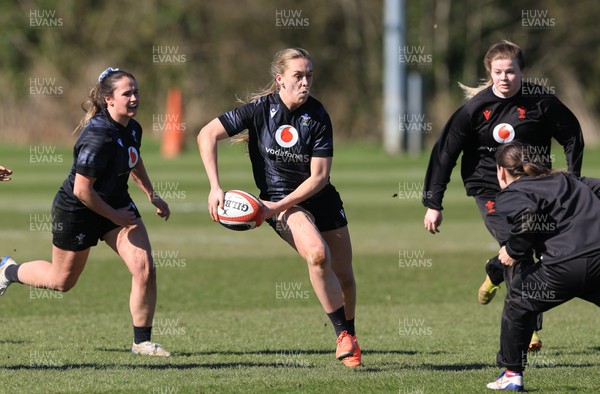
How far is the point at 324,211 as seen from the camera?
852 cm

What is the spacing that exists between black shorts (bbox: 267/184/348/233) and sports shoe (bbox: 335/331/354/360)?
82 cm

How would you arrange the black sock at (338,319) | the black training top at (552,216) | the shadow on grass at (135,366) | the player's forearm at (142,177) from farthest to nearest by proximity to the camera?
the player's forearm at (142,177) < the black sock at (338,319) < the shadow on grass at (135,366) < the black training top at (552,216)

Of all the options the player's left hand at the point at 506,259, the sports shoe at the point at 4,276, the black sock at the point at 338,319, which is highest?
the player's left hand at the point at 506,259

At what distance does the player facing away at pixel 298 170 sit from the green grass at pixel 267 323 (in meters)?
0.58

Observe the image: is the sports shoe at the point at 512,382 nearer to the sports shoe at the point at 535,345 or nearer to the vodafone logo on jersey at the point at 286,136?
the sports shoe at the point at 535,345

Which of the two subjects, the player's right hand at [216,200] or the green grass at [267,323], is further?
the player's right hand at [216,200]

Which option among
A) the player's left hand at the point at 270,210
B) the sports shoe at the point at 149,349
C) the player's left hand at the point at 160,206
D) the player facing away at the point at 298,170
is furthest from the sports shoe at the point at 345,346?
the player's left hand at the point at 160,206

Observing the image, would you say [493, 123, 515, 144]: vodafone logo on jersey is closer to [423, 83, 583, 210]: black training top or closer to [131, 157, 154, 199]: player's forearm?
[423, 83, 583, 210]: black training top

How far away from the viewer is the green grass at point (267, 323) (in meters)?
7.55

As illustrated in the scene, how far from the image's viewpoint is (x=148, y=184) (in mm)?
9164

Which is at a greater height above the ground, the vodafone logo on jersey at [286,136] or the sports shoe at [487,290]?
the vodafone logo on jersey at [286,136]

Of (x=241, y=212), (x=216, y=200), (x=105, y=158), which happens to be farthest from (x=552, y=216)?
(x=105, y=158)

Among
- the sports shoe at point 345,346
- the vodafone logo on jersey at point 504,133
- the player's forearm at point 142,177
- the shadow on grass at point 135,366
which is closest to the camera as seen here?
the shadow on grass at point 135,366

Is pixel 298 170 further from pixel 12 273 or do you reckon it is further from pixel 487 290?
pixel 12 273
